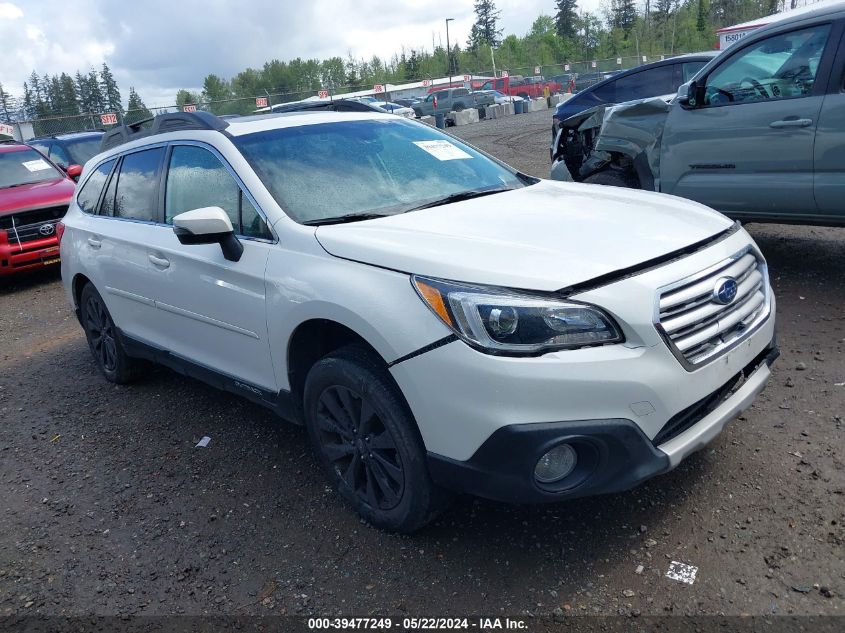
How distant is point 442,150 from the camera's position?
4.05 meters

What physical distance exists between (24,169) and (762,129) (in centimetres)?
931

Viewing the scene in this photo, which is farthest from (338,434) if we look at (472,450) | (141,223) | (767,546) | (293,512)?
(141,223)

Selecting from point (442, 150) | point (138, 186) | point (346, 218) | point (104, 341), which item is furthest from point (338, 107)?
point (104, 341)

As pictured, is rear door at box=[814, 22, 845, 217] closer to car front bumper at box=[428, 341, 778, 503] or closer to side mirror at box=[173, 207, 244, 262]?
car front bumper at box=[428, 341, 778, 503]

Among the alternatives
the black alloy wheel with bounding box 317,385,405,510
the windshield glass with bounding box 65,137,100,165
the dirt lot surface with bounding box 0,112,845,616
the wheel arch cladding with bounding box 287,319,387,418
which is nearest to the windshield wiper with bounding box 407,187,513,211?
the wheel arch cladding with bounding box 287,319,387,418

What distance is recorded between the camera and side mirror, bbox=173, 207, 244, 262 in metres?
3.19

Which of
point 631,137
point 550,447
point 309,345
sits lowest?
point 550,447

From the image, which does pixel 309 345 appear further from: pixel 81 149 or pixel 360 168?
pixel 81 149

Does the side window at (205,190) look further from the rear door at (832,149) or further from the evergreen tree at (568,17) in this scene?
the evergreen tree at (568,17)

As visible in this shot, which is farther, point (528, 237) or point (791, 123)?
point (791, 123)

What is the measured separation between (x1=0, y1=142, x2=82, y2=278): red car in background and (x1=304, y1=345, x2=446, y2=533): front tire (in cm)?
702

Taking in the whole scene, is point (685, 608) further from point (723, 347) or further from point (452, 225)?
point (452, 225)

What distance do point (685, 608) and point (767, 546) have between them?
49 cm

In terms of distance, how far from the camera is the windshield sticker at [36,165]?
9.92 meters
